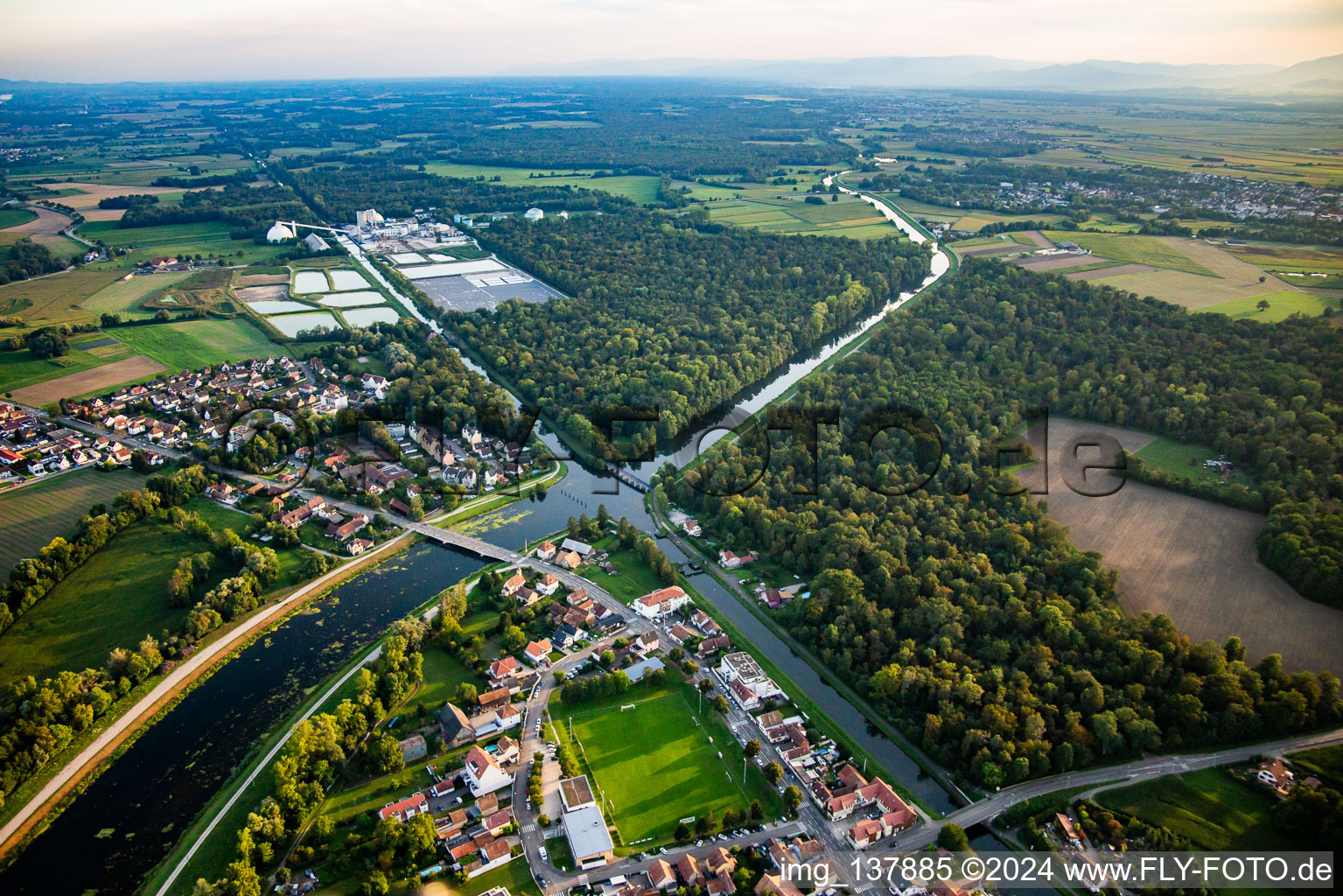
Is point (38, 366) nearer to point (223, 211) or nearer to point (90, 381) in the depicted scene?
point (90, 381)

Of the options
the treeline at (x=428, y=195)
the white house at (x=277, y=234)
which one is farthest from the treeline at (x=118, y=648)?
the treeline at (x=428, y=195)

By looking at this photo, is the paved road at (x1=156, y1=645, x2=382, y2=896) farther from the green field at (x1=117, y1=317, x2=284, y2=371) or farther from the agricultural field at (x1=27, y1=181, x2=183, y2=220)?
the agricultural field at (x1=27, y1=181, x2=183, y2=220)

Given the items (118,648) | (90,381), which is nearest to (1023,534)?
(118,648)

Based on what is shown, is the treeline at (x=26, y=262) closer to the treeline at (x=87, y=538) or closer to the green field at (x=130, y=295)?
the green field at (x=130, y=295)

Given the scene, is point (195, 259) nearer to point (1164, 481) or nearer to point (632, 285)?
point (632, 285)

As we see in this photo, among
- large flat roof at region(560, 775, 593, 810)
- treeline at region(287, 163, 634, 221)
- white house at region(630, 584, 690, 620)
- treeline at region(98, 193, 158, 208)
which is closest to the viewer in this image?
large flat roof at region(560, 775, 593, 810)

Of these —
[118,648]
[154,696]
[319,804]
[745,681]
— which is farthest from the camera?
[118,648]

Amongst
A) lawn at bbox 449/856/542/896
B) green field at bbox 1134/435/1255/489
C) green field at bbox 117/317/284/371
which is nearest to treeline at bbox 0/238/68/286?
green field at bbox 117/317/284/371
